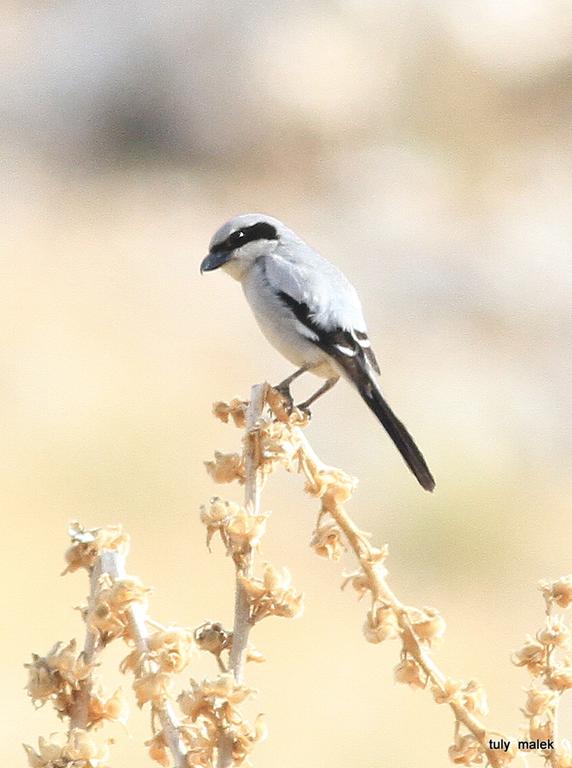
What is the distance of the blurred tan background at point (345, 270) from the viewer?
7.65 m

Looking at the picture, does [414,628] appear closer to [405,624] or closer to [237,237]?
[405,624]

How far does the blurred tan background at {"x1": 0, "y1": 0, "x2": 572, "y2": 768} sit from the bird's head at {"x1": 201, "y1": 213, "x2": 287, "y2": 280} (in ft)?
7.19

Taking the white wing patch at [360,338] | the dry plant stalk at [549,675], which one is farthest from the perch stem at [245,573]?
the white wing patch at [360,338]

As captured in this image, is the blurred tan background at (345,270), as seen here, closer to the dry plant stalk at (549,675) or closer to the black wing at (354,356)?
the black wing at (354,356)

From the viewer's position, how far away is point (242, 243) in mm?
3783

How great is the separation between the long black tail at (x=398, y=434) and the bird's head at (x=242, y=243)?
1.72 feet

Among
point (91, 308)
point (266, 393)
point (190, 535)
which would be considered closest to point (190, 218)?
point (91, 308)

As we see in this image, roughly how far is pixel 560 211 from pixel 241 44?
4303 millimetres

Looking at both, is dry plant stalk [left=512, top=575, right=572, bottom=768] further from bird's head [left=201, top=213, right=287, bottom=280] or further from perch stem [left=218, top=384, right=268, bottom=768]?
bird's head [left=201, top=213, right=287, bottom=280]

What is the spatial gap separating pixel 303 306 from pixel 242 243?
0.34m

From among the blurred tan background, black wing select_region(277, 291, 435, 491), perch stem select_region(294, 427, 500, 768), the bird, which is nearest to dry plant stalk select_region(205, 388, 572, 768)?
perch stem select_region(294, 427, 500, 768)

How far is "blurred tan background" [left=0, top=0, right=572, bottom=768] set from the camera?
7652mm

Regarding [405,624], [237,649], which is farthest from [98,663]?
[405,624]

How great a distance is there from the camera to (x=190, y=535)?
8.41 metres
